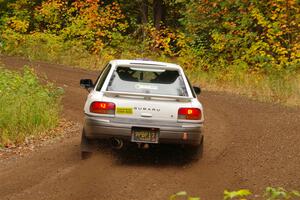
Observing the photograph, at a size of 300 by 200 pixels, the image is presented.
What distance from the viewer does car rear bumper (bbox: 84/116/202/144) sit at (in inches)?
353

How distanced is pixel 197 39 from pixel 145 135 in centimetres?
1684

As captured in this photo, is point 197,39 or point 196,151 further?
point 197,39

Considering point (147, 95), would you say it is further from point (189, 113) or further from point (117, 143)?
point (117, 143)

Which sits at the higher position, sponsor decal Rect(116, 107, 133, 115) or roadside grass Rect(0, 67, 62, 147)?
sponsor decal Rect(116, 107, 133, 115)

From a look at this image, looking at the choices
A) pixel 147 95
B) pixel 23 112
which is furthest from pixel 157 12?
pixel 147 95

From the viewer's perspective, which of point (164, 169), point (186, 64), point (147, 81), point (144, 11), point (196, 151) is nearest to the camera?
point (164, 169)

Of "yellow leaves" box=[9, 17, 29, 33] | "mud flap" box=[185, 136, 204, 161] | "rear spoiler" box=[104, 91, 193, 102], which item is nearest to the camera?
"rear spoiler" box=[104, 91, 193, 102]

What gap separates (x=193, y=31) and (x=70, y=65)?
18.1 ft

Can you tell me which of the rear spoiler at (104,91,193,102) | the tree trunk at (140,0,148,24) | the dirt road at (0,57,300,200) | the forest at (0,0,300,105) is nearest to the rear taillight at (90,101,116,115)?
the rear spoiler at (104,91,193,102)

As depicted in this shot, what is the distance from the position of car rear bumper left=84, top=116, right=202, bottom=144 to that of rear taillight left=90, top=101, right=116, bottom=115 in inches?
4.2

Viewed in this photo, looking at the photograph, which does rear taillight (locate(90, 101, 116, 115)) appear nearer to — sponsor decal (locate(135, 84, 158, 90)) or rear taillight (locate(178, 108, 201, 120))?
sponsor decal (locate(135, 84, 158, 90))

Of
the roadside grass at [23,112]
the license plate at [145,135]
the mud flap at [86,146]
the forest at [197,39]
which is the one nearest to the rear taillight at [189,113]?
the license plate at [145,135]

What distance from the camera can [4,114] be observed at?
11.5 meters

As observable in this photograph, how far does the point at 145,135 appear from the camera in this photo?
9.02 meters
